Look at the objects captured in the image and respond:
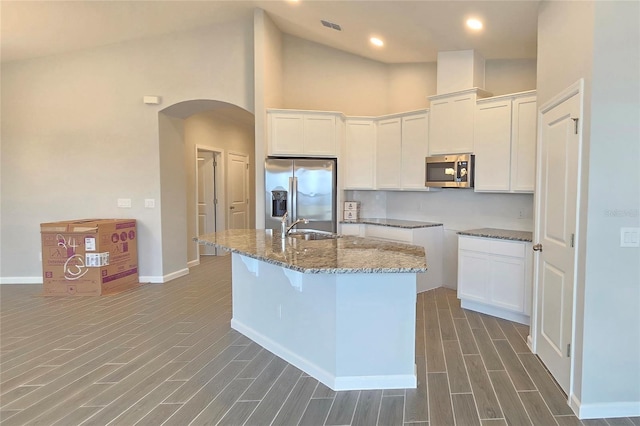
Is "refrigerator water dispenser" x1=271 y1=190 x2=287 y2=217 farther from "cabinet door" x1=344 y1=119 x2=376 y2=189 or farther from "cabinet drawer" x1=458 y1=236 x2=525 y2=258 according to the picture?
"cabinet drawer" x1=458 y1=236 x2=525 y2=258

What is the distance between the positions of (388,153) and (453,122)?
1.05 m

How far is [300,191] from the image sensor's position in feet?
16.9

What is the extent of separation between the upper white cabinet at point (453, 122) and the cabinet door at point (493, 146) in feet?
0.33

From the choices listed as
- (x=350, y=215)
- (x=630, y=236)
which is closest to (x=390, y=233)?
(x=350, y=215)

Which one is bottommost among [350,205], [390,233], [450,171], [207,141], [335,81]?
[390,233]

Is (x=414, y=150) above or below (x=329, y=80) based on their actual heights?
below

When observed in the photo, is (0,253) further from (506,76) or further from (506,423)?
(506,76)

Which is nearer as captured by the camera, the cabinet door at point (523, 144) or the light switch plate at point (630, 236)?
the light switch plate at point (630, 236)

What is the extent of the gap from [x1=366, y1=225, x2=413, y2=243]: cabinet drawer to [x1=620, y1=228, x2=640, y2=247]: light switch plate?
105 inches

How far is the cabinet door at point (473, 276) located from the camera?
4.10 m

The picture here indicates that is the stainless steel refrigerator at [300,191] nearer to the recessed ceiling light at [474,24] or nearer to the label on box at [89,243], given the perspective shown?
the label on box at [89,243]

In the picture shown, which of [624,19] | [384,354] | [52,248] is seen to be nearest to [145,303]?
[52,248]

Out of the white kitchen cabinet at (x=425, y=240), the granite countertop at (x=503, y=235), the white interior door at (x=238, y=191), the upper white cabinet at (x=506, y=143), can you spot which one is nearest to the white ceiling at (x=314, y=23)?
the upper white cabinet at (x=506, y=143)

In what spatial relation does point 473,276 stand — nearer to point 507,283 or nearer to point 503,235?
point 507,283
